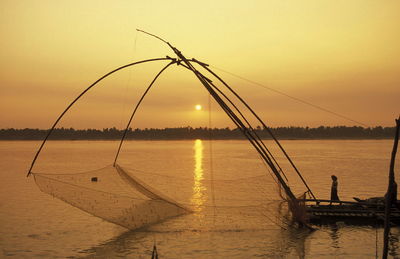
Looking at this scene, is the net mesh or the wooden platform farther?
the wooden platform

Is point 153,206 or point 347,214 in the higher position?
point 153,206

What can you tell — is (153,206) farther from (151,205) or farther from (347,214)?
(347,214)

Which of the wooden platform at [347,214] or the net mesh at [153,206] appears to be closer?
the net mesh at [153,206]

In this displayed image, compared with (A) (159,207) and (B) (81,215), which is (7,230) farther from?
(A) (159,207)

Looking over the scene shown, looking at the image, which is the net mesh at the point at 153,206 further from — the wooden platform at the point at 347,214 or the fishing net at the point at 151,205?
the wooden platform at the point at 347,214

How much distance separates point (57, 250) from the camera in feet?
32.6

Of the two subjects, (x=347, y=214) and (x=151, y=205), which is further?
(x=347, y=214)

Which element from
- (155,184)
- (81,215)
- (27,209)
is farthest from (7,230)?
(155,184)

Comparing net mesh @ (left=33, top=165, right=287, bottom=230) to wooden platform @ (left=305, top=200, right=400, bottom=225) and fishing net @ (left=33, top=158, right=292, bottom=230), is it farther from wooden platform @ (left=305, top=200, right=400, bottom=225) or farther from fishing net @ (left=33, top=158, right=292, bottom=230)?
wooden platform @ (left=305, top=200, right=400, bottom=225)

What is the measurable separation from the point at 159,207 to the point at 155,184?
39.3 ft

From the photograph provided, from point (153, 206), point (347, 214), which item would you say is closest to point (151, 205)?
point (153, 206)

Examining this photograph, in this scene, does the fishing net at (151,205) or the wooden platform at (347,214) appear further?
the wooden platform at (347,214)

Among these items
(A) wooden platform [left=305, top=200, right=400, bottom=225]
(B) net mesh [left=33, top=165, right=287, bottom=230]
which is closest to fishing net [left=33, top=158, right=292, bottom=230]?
(B) net mesh [left=33, top=165, right=287, bottom=230]

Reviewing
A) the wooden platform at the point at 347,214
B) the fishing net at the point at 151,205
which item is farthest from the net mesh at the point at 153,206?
the wooden platform at the point at 347,214
